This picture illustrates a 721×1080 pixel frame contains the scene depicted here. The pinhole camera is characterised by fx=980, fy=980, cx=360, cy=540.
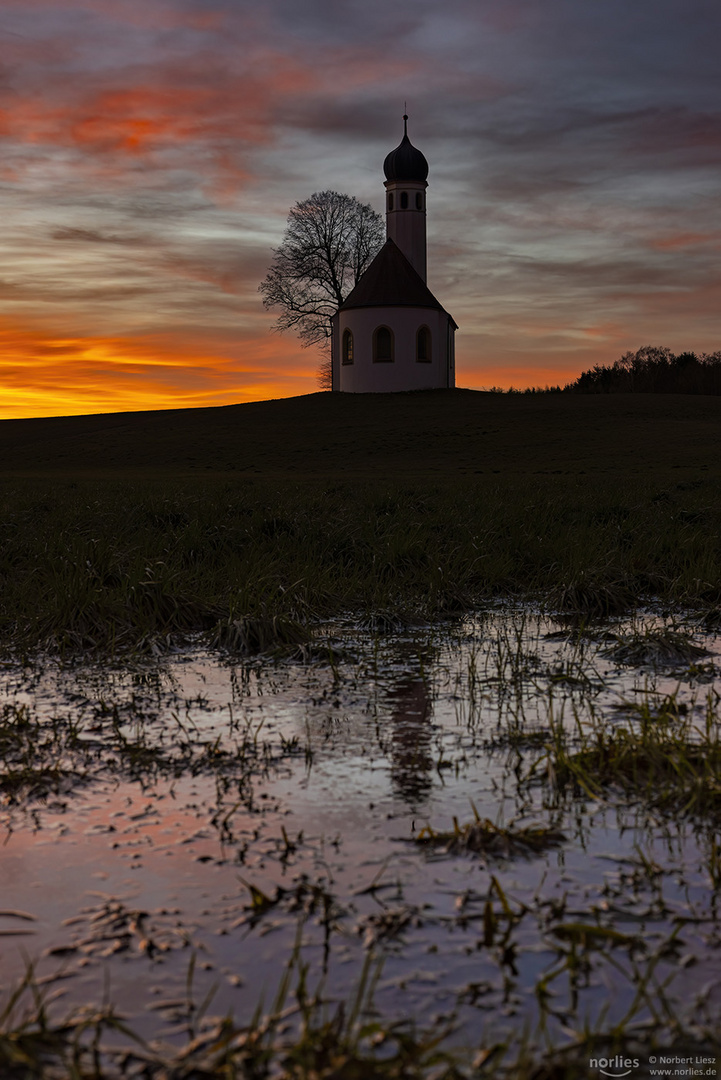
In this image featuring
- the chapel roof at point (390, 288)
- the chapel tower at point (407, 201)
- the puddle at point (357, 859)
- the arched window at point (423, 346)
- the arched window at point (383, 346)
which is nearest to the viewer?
the puddle at point (357, 859)

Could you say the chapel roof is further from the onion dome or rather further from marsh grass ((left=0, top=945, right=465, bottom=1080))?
marsh grass ((left=0, top=945, right=465, bottom=1080))

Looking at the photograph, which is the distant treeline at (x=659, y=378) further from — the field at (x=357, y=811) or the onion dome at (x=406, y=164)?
the field at (x=357, y=811)

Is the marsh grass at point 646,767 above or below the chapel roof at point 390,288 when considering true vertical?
below

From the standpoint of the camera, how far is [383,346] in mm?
58344

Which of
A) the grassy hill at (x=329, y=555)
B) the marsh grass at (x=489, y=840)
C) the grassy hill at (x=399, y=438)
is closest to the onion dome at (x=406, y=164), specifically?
the grassy hill at (x=399, y=438)

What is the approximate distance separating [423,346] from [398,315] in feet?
9.06

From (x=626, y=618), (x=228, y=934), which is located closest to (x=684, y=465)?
(x=626, y=618)

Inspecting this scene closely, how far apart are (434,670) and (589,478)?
671 inches

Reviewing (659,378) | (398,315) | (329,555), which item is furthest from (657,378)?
(329,555)

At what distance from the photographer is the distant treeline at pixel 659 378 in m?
65.4

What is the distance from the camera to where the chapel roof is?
57312mm

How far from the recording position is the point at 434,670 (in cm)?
586

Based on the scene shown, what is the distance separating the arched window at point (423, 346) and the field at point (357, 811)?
50262 mm

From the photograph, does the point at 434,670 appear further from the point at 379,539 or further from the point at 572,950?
the point at 379,539
